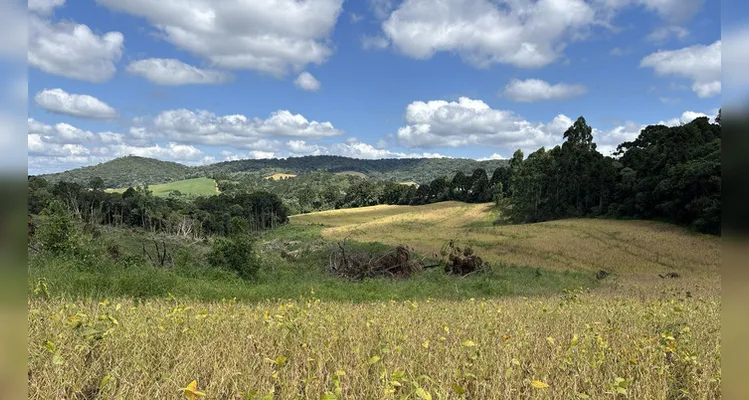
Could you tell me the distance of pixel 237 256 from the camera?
20125 millimetres

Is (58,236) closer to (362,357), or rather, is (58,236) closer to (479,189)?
(362,357)

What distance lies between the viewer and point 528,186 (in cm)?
7269

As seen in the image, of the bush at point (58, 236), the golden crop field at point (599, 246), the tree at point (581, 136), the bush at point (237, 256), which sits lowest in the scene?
the golden crop field at point (599, 246)

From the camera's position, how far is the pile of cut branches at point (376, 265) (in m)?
23.6

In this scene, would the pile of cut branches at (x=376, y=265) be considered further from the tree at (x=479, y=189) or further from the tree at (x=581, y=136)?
the tree at (x=479, y=189)

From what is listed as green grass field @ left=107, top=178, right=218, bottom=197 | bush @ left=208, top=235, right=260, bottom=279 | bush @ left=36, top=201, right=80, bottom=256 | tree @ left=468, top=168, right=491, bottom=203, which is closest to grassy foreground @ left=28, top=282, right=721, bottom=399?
bush @ left=36, top=201, right=80, bottom=256

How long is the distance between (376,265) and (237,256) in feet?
25.2

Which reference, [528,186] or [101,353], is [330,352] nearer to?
[101,353]

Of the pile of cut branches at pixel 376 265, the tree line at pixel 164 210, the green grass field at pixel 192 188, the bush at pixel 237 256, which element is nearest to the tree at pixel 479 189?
the tree line at pixel 164 210

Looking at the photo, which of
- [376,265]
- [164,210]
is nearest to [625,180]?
[376,265]

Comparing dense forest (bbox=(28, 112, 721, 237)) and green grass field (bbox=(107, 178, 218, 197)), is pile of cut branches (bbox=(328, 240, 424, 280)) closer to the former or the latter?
dense forest (bbox=(28, 112, 721, 237))

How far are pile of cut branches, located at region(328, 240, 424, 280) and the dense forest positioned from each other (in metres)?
5.82

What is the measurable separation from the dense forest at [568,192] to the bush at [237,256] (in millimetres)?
1086

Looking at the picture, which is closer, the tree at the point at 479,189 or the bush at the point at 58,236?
the bush at the point at 58,236
